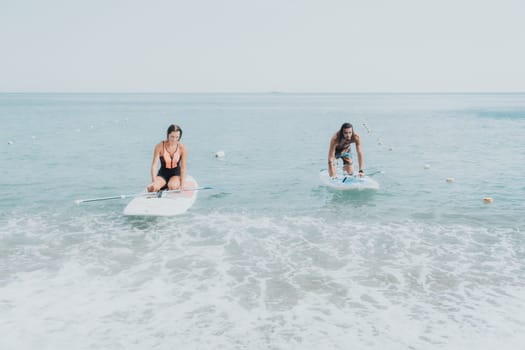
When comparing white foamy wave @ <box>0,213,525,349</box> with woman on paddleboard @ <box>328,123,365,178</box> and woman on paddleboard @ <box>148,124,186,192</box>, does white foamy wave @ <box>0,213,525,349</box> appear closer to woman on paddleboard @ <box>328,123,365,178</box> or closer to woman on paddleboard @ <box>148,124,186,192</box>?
woman on paddleboard @ <box>148,124,186,192</box>

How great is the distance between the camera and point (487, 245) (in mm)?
10992

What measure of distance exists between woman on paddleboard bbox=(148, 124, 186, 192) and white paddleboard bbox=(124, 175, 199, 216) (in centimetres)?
24

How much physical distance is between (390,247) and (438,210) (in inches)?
162

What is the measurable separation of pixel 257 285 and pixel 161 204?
5.03m

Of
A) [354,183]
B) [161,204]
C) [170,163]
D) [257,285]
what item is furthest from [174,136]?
[354,183]

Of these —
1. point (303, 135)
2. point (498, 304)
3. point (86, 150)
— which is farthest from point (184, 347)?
point (303, 135)

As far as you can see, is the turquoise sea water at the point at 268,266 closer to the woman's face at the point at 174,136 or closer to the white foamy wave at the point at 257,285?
the white foamy wave at the point at 257,285

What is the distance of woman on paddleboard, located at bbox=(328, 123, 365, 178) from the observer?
52.6 ft

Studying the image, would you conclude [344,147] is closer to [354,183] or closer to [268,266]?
[354,183]

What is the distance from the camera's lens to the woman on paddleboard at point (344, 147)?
1603 cm

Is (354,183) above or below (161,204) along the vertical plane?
below

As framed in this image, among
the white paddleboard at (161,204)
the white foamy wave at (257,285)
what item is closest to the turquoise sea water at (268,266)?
the white foamy wave at (257,285)

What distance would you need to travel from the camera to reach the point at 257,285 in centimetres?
886

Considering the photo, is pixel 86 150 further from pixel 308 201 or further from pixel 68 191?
pixel 308 201
